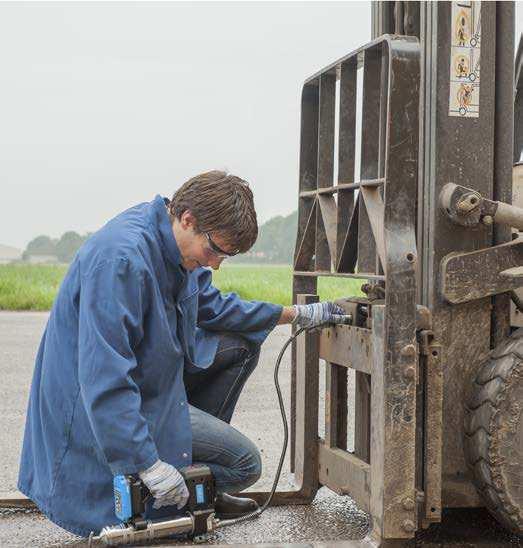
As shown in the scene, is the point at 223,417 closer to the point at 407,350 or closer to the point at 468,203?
the point at 407,350

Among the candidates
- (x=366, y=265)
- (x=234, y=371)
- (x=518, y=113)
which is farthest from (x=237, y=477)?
→ (x=518, y=113)

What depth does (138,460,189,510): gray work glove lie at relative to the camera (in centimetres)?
365

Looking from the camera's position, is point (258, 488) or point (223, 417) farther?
point (258, 488)

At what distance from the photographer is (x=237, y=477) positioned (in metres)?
4.34

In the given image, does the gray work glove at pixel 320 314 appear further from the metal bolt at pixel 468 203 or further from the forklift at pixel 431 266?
the metal bolt at pixel 468 203

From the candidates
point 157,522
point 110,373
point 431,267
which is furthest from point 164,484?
point 431,267

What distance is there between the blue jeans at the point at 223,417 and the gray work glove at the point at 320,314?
12.7 inches

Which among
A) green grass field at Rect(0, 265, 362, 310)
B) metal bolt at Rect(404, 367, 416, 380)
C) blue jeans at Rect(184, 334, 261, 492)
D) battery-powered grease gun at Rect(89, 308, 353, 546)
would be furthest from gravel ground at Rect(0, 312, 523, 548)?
green grass field at Rect(0, 265, 362, 310)

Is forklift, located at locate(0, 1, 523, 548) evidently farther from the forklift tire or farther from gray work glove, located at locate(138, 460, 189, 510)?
gray work glove, located at locate(138, 460, 189, 510)

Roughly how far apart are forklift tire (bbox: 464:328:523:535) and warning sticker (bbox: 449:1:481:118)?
947 millimetres

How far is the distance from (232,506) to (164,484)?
0.96 m

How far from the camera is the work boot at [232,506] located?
14.8 ft

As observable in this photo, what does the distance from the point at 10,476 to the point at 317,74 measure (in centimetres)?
284

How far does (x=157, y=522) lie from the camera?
3.85m
